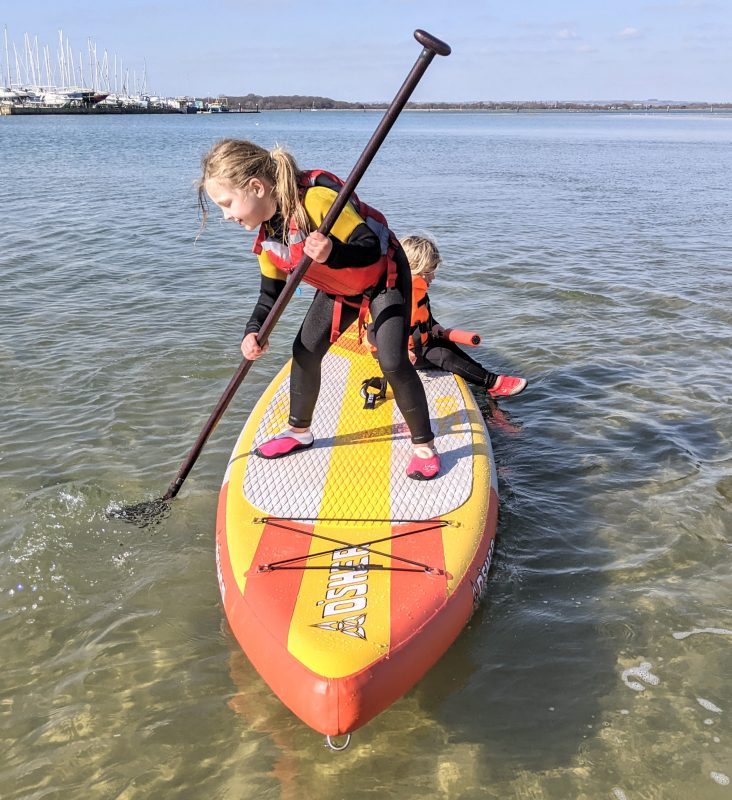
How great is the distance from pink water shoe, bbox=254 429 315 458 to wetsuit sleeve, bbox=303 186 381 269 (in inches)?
49.0

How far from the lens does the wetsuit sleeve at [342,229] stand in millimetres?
3381

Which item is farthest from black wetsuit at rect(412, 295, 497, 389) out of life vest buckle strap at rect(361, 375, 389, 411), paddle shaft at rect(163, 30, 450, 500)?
paddle shaft at rect(163, 30, 450, 500)

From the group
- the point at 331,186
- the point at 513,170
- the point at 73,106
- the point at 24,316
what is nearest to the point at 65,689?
the point at 331,186

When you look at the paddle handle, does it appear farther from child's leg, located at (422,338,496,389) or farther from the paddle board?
the paddle board

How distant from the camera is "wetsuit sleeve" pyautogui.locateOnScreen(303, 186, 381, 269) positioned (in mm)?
3381

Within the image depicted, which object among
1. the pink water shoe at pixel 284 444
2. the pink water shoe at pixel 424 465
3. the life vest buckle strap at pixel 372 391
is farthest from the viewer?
the life vest buckle strap at pixel 372 391

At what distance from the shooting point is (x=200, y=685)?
10.7ft

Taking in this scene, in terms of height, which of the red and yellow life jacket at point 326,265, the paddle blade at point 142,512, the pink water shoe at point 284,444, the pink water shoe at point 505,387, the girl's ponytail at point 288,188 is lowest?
the paddle blade at point 142,512

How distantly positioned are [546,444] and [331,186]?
2965 mm

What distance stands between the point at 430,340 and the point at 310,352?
1.92m

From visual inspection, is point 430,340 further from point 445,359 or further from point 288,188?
point 288,188

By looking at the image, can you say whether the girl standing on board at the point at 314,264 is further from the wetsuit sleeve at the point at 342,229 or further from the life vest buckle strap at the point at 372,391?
the life vest buckle strap at the point at 372,391

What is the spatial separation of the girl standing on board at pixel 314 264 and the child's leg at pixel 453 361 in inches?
68.5

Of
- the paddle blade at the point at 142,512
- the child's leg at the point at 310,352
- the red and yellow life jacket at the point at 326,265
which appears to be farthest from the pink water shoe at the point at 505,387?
the paddle blade at the point at 142,512
